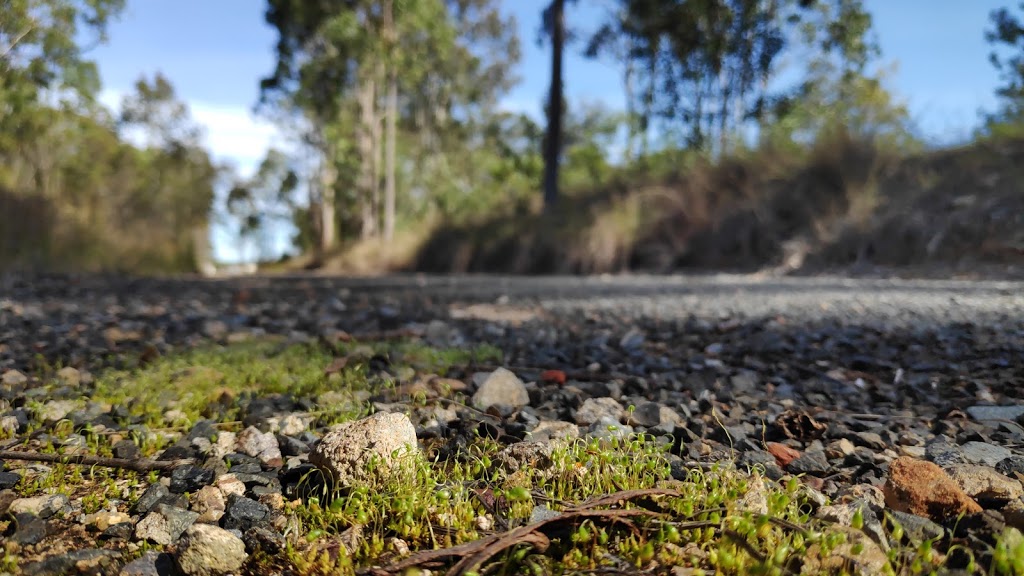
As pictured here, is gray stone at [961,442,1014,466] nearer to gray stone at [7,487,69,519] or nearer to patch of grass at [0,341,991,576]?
patch of grass at [0,341,991,576]

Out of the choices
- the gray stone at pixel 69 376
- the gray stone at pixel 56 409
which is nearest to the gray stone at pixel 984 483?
the gray stone at pixel 56 409

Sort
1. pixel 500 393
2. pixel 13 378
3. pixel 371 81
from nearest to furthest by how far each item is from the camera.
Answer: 1. pixel 500 393
2. pixel 13 378
3. pixel 371 81

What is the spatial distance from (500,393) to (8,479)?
1367mm

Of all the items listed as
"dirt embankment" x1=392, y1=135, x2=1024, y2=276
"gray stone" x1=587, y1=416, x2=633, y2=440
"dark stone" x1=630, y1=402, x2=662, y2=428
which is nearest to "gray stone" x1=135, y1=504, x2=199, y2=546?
"gray stone" x1=587, y1=416, x2=633, y2=440

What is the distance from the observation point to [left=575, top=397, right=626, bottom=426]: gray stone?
6.35 feet

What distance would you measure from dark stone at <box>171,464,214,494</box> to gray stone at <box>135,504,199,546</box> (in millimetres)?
104

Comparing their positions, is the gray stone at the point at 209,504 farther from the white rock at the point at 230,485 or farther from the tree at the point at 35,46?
the tree at the point at 35,46

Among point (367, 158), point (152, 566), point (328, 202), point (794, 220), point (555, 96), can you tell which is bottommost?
point (152, 566)

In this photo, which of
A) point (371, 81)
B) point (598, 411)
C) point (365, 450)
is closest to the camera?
point (365, 450)

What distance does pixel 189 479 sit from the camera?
5.10ft

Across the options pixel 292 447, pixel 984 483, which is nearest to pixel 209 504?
pixel 292 447

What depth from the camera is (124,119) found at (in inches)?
1422

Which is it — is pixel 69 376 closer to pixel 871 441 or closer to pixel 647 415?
pixel 647 415

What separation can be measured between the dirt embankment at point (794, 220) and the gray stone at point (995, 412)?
5899mm
